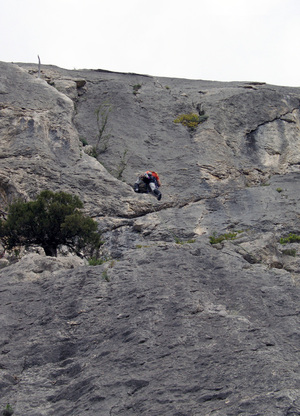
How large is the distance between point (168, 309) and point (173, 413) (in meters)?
2.76

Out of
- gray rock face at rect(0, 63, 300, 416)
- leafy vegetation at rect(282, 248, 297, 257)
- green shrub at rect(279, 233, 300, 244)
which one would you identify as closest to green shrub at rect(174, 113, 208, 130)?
gray rock face at rect(0, 63, 300, 416)

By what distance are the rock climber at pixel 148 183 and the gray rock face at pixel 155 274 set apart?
19.7 inches

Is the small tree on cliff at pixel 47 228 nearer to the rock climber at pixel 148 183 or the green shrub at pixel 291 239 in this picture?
the rock climber at pixel 148 183

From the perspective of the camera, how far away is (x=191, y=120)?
2527 centimetres

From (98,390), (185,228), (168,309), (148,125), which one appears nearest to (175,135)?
(148,125)

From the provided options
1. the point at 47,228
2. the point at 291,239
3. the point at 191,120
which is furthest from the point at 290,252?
the point at 191,120

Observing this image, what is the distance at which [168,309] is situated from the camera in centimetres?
959

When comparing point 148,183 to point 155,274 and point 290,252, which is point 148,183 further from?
point 155,274

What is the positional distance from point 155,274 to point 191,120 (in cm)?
1545

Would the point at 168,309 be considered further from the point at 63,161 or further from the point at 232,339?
the point at 63,161

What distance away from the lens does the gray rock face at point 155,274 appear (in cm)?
769

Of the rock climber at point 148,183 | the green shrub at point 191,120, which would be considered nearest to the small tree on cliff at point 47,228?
the rock climber at point 148,183

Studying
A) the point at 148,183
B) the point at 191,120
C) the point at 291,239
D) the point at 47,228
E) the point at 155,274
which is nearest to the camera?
the point at 155,274

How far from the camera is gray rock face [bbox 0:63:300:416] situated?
769 cm
